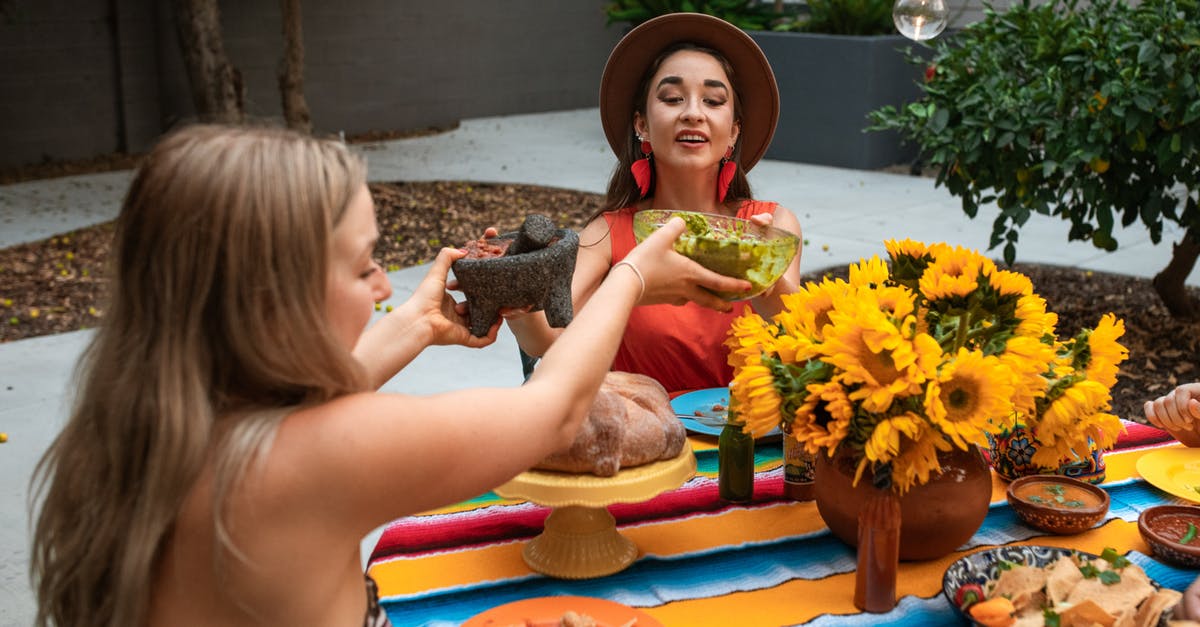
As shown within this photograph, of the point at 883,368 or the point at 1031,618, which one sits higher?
the point at 883,368

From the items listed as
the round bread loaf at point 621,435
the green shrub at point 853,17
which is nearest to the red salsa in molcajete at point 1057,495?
the round bread loaf at point 621,435

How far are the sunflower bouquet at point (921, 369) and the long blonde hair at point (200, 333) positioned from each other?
2.45ft

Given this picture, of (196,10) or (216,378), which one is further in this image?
(196,10)

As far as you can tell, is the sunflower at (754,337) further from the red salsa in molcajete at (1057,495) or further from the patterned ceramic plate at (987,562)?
the red salsa in molcajete at (1057,495)

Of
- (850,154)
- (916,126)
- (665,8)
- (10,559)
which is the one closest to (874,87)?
(850,154)

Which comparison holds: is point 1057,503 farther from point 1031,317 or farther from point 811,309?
point 811,309

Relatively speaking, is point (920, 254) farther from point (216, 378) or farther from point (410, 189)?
point (410, 189)

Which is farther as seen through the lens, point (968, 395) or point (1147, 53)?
point (1147, 53)

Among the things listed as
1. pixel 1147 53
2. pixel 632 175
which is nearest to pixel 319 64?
pixel 1147 53

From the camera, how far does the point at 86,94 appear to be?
11.5 meters

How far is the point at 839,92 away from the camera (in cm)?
1120

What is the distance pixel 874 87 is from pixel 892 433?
9.85 meters

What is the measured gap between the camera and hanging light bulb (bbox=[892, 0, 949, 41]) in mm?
5758

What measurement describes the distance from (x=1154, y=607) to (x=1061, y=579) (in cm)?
13
